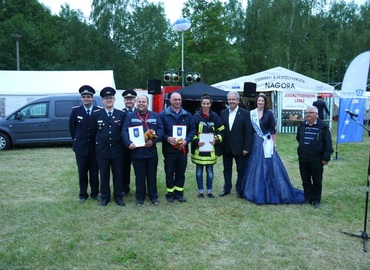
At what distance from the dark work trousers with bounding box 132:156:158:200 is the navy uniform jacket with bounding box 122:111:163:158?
10 centimetres

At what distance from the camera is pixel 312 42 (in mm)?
30156

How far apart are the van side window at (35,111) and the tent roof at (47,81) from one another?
4.35 m

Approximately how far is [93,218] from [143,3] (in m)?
34.6

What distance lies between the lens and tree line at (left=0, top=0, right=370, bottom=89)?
29.7m

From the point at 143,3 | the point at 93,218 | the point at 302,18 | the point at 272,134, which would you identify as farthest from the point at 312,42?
the point at 93,218

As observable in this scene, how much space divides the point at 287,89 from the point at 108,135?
11814 millimetres

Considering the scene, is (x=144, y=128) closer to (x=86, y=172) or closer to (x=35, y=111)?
(x=86, y=172)

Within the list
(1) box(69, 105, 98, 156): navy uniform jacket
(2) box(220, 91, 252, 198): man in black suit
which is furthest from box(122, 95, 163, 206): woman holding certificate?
(2) box(220, 91, 252, 198): man in black suit

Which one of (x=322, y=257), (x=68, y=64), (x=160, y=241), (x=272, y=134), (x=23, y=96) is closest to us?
(x=322, y=257)

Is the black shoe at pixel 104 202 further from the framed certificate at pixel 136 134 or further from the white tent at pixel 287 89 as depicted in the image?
the white tent at pixel 287 89

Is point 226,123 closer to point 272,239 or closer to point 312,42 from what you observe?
point 272,239

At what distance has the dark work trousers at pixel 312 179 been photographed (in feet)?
17.0

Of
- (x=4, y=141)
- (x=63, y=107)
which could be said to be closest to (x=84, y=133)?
(x=63, y=107)

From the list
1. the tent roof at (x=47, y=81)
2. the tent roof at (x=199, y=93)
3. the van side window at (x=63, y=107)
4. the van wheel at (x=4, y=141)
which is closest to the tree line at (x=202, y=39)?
the tent roof at (x=47, y=81)
